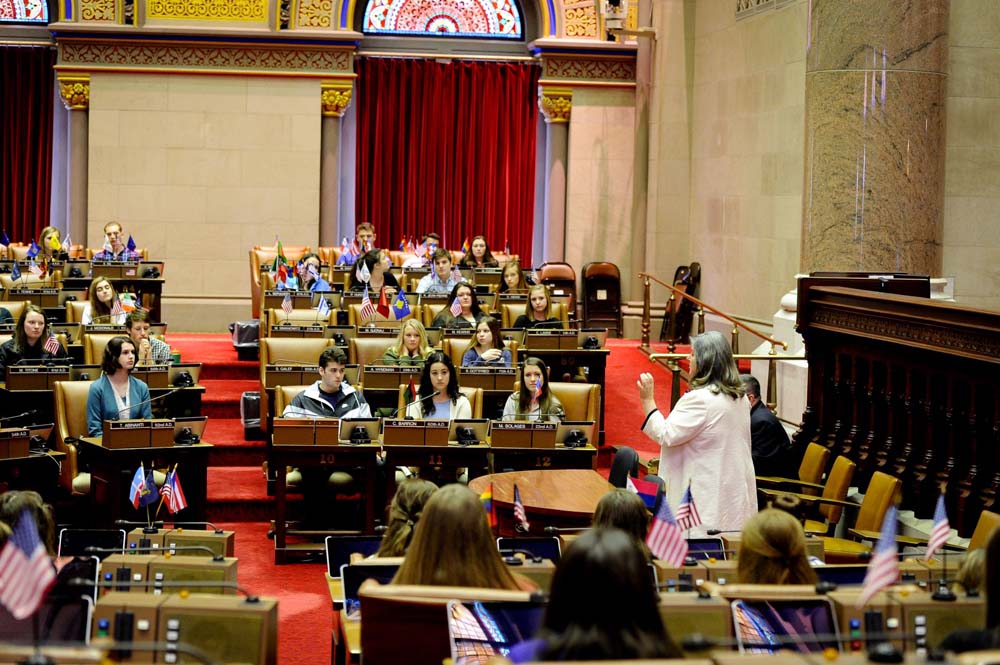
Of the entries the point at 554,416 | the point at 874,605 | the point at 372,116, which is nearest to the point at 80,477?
the point at 554,416

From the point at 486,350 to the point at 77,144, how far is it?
8726mm

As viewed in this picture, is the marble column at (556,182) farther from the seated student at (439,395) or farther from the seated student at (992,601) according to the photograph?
the seated student at (992,601)

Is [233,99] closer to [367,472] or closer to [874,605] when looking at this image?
[367,472]

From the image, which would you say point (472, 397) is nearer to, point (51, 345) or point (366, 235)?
point (51, 345)

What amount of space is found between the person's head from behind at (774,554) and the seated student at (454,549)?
83cm

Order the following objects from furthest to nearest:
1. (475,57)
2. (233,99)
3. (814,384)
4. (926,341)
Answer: (475,57)
(233,99)
(814,384)
(926,341)

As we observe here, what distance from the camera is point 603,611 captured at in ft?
9.59

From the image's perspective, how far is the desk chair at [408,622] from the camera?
4086 mm

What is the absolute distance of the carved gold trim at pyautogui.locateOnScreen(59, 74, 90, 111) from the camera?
16.9 m

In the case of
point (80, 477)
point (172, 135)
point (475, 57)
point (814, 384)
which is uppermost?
point (475, 57)

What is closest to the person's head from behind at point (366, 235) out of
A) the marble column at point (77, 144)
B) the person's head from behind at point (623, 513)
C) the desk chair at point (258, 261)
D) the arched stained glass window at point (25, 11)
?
the desk chair at point (258, 261)

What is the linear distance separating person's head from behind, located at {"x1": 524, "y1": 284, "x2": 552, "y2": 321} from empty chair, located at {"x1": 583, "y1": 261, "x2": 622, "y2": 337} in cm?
470

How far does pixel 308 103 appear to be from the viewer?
17.1m

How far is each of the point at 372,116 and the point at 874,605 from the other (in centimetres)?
1491
